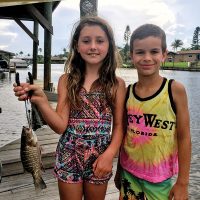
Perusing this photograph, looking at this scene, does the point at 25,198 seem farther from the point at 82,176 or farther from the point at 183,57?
the point at 183,57

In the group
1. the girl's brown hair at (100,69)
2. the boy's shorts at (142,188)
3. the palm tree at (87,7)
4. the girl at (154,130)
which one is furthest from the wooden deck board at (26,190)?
the palm tree at (87,7)

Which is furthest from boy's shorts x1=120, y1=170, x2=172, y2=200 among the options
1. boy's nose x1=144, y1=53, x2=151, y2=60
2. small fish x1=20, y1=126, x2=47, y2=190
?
boy's nose x1=144, y1=53, x2=151, y2=60

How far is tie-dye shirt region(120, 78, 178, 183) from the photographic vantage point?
7.92 feet

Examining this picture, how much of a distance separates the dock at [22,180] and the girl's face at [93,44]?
206 cm

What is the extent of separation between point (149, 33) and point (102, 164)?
97 centimetres

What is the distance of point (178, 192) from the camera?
239 cm

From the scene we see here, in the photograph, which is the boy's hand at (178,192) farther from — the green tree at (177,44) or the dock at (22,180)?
the green tree at (177,44)

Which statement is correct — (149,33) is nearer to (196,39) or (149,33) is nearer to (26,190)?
(26,190)

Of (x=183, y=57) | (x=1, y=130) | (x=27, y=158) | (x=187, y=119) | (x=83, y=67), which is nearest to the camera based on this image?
(x=27, y=158)

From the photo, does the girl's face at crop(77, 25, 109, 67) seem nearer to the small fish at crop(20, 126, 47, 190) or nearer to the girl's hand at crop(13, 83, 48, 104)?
the girl's hand at crop(13, 83, 48, 104)

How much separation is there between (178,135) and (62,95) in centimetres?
86

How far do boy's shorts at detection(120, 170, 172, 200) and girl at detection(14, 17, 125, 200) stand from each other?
142mm

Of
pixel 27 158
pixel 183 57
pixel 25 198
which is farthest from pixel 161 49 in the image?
pixel 183 57

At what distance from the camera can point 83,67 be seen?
275cm
